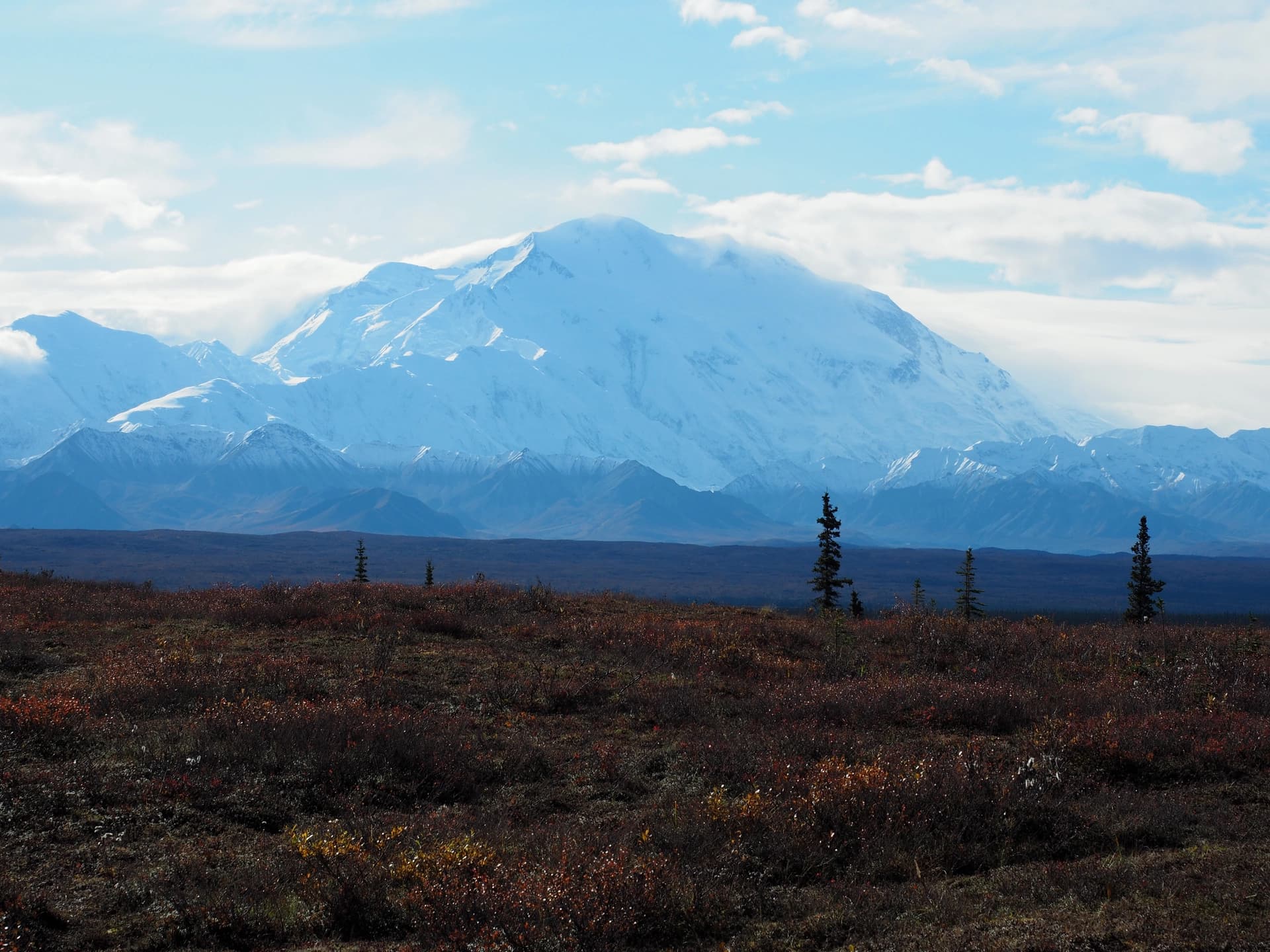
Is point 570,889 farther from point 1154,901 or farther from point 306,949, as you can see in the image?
point 1154,901

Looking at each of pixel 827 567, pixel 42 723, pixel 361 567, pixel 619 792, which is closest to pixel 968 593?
pixel 827 567

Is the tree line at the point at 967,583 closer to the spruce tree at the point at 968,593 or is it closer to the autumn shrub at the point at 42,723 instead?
the spruce tree at the point at 968,593

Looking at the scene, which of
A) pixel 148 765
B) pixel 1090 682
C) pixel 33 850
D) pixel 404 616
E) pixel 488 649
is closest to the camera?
pixel 33 850

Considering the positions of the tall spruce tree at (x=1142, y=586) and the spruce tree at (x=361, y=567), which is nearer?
the tall spruce tree at (x=1142, y=586)

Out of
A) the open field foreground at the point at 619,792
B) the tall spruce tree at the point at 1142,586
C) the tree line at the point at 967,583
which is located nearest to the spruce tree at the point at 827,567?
the tree line at the point at 967,583

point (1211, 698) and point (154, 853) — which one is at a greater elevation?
point (1211, 698)

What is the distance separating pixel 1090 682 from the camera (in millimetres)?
20703

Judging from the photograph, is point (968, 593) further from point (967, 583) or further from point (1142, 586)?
point (1142, 586)

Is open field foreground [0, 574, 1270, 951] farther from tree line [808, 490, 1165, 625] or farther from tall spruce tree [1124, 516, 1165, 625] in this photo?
tall spruce tree [1124, 516, 1165, 625]

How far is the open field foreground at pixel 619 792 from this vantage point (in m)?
10.3

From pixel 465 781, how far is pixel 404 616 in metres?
11.5

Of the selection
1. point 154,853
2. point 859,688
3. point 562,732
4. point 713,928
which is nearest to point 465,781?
point 562,732

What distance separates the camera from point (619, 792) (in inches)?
565

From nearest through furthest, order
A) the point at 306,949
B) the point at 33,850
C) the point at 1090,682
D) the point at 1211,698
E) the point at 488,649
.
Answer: the point at 306,949 → the point at 33,850 → the point at 1211,698 → the point at 1090,682 → the point at 488,649
